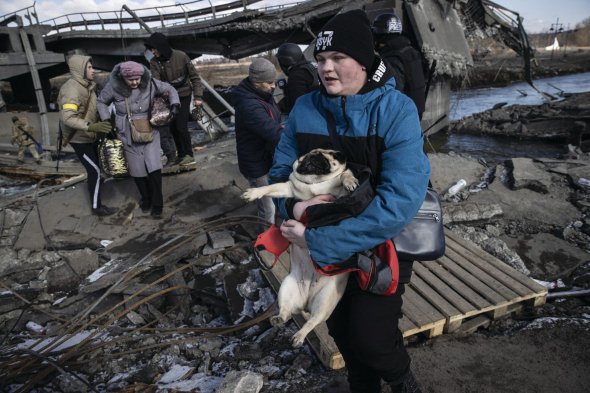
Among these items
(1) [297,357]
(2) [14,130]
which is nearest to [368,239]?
(1) [297,357]

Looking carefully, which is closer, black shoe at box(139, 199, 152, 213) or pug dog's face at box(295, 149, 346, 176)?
pug dog's face at box(295, 149, 346, 176)

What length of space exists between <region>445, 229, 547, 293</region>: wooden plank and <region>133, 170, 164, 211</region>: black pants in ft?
13.9

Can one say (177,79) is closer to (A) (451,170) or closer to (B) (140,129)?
(B) (140,129)

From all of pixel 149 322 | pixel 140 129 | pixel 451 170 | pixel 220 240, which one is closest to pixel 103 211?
pixel 140 129

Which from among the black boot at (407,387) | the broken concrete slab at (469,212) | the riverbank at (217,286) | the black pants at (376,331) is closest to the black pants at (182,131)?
the riverbank at (217,286)

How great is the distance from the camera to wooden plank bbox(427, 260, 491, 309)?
3.01m

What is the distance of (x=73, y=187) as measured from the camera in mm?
6328

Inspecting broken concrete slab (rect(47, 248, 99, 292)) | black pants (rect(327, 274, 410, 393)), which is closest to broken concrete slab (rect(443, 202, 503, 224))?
black pants (rect(327, 274, 410, 393))

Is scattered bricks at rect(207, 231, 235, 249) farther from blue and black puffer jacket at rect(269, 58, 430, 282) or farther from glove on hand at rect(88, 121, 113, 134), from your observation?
blue and black puffer jacket at rect(269, 58, 430, 282)

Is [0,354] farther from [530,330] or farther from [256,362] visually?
[530,330]

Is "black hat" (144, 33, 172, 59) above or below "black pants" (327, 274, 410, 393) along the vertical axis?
above

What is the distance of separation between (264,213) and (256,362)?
2062mm

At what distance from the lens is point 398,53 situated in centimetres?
387

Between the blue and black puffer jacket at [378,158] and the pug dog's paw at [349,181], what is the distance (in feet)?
0.28
